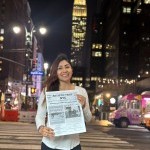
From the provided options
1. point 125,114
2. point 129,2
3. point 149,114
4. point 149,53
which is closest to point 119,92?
point 125,114

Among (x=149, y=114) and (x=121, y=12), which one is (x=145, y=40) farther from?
(x=149, y=114)

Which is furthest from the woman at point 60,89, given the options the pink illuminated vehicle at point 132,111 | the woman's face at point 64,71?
the pink illuminated vehicle at point 132,111

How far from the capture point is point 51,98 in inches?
205

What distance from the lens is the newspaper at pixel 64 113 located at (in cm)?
511

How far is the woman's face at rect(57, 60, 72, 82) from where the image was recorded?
534 cm

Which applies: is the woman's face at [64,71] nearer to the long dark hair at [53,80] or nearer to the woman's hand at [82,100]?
the long dark hair at [53,80]

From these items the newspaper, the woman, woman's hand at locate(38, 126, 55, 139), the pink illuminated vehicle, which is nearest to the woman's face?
the woman

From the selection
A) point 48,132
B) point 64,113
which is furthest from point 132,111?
point 48,132

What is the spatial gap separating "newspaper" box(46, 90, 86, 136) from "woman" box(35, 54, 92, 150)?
8 centimetres

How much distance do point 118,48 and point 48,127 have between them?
137456 millimetres

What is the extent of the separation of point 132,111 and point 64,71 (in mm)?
29320

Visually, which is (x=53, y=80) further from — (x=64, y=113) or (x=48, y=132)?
(x=48, y=132)

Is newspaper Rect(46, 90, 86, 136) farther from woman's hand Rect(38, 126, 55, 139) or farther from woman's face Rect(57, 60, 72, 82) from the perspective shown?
woman's face Rect(57, 60, 72, 82)

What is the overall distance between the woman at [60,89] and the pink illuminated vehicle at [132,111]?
26892mm
